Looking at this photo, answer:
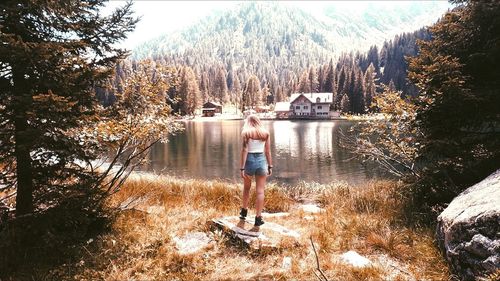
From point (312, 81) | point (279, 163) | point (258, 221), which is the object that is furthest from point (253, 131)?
point (312, 81)

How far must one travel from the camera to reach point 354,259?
5.42 m

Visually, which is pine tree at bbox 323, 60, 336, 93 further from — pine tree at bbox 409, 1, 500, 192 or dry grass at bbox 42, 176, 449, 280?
dry grass at bbox 42, 176, 449, 280

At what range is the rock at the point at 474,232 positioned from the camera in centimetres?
399

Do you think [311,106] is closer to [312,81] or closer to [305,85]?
[305,85]

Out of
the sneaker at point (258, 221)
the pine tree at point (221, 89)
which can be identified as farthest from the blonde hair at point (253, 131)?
the pine tree at point (221, 89)

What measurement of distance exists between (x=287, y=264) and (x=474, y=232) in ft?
9.23

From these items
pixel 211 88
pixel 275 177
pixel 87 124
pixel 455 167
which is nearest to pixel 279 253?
pixel 87 124

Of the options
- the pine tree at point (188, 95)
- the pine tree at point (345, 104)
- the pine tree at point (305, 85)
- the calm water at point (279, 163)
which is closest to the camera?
the calm water at point (279, 163)

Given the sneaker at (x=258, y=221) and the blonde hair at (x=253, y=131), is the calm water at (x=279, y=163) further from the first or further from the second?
the sneaker at (x=258, y=221)

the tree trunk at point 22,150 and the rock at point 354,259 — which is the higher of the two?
the tree trunk at point 22,150

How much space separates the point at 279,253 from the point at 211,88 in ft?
542

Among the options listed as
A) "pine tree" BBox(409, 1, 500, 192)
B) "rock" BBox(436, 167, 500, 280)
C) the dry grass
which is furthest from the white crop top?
"pine tree" BBox(409, 1, 500, 192)

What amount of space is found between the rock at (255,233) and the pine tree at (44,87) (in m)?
2.88

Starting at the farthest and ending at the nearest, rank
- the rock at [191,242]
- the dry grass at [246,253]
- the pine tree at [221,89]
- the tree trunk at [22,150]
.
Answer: the pine tree at [221,89] → the rock at [191,242] → the dry grass at [246,253] → the tree trunk at [22,150]
